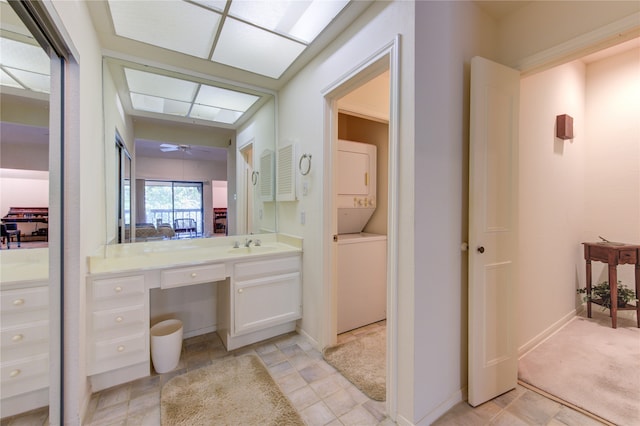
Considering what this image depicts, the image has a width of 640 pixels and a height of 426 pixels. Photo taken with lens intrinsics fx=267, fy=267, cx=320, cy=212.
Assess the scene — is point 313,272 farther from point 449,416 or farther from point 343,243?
point 449,416

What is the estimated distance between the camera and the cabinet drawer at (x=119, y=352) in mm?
1692

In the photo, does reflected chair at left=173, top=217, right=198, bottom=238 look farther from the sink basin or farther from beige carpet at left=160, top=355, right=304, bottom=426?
beige carpet at left=160, top=355, right=304, bottom=426

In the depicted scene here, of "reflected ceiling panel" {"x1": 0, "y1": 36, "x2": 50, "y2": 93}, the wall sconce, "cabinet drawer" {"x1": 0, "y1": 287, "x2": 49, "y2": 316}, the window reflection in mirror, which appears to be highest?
the wall sconce

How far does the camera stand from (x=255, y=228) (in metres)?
2.89

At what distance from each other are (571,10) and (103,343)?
3.41 meters

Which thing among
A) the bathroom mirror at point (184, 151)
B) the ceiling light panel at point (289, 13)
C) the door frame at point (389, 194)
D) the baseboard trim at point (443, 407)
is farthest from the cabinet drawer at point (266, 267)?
the ceiling light panel at point (289, 13)

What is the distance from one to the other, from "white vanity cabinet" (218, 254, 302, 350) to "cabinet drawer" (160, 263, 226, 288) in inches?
5.0

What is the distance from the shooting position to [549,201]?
2.38 meters

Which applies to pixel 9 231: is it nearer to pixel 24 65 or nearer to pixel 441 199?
pixel 24 65

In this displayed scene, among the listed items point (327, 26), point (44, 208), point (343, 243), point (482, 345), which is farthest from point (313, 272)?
point (327, 26)

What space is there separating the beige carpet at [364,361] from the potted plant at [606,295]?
88.9 inches

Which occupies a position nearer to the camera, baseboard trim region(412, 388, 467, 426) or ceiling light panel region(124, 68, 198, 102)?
baseboard trim region(412, 388, 467, 426)

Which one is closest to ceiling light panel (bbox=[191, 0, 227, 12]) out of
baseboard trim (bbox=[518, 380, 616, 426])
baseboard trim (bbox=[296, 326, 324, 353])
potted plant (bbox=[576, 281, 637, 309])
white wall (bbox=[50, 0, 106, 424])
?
white wall (bbox=[50, 0, 106, 424])

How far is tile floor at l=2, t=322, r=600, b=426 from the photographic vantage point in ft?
4.99
